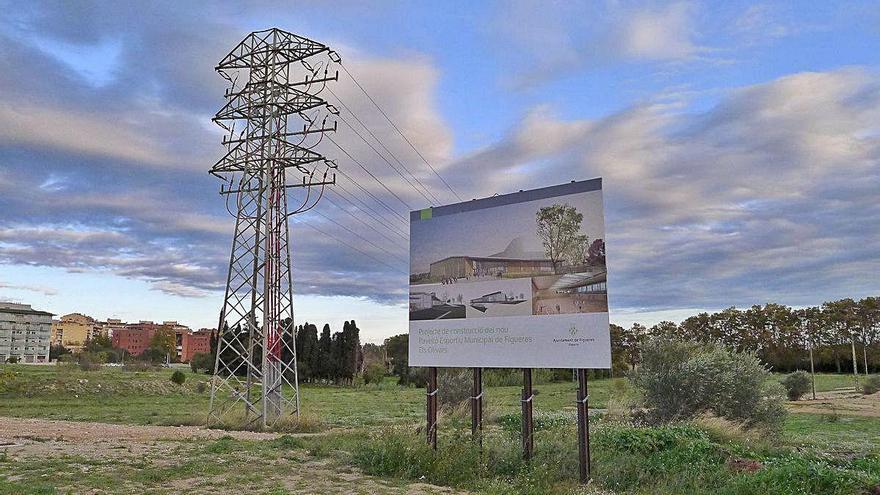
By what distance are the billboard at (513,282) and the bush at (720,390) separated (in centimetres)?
742

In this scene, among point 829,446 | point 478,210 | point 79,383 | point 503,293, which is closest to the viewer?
point 503,293

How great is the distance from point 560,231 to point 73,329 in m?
188

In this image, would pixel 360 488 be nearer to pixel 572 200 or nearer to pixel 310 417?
pixel 572 200

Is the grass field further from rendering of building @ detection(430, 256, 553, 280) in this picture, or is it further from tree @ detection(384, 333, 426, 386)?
tree @ detection(384, 333, 426, 386)

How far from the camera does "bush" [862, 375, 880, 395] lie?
122 feet

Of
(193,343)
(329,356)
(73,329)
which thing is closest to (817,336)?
(329,356)

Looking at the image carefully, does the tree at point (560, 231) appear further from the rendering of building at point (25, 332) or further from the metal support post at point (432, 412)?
the rendering of building at point (25, 332)

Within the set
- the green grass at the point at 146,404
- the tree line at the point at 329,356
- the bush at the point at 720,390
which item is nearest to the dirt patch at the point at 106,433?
the green grass at the point at 146,404

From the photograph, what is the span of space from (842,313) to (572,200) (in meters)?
71.5

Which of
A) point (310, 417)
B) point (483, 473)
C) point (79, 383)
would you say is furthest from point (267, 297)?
point (79, 383)

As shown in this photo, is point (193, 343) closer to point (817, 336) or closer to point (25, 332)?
point (25, 332)

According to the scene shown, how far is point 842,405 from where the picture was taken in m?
28.9

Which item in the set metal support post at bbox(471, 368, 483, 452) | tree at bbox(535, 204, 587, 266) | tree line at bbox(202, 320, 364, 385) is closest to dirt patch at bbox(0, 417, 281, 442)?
metal support post at bbox(471, 368, 483, 452)

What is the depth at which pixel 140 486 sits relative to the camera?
8.71m
